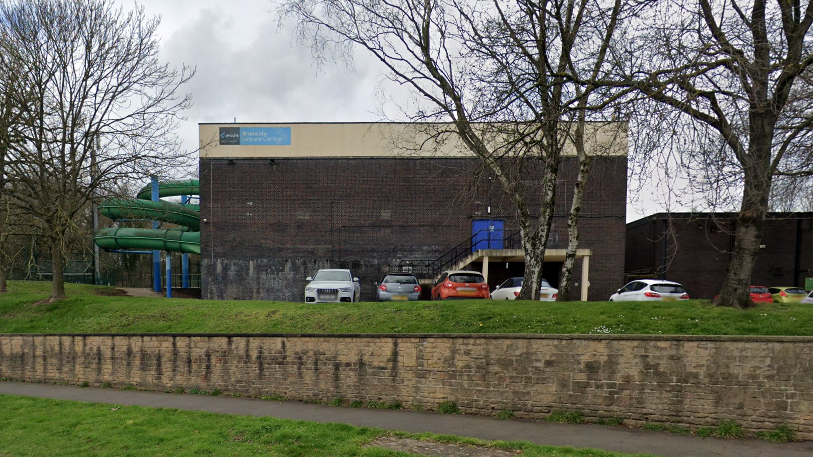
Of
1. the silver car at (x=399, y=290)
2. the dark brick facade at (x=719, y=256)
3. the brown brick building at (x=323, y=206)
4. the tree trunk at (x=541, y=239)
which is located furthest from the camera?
the dark brick facade at (x=719, y=256)

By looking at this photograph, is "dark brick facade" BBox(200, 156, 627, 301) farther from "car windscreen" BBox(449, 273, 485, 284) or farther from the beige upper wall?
"car windscreen" BBox(449, 273, 485, 284)

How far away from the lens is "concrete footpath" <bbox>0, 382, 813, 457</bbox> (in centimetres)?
597

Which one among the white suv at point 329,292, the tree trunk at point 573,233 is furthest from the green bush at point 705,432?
the white suv at point 329,292

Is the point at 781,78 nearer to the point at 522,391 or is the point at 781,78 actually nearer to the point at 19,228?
the point at 522,391

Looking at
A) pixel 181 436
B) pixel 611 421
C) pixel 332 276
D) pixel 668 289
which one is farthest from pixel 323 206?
pixel 611 421

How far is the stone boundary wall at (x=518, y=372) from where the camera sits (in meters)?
6.66

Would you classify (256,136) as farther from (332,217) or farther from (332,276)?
(332,276)

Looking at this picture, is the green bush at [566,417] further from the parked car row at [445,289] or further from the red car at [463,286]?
the red car at [463,286]

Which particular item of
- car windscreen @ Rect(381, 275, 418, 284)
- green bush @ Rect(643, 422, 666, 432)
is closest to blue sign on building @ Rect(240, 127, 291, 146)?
car windscreen @ Rect(381, 275, 418, 284)

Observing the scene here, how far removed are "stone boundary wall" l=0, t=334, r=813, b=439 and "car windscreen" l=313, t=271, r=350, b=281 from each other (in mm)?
6206

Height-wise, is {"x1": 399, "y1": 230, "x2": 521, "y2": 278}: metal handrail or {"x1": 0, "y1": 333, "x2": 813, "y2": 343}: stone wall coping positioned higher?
{"x1": 399, "y1": 230, "x2": 521, "y2": 278}: metal handrail

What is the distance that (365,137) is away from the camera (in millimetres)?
21828

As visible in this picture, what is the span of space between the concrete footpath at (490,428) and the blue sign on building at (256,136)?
14964 millimetres

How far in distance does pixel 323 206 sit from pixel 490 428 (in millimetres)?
16452
